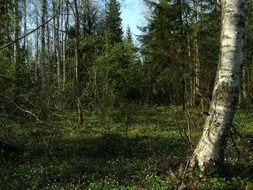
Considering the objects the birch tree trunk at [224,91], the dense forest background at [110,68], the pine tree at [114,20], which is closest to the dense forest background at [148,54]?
the dense forest background at [110,68]

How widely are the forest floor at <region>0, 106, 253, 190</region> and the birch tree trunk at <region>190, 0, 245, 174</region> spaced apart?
39 cm

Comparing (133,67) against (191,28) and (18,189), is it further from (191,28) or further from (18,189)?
(18,189)

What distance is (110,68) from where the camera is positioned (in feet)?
122

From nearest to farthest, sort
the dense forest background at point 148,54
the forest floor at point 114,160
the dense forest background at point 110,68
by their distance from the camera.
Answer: the forest floor at point 114,160 → the dense forest background at point 110,68 → the dense forest background at point 148,54

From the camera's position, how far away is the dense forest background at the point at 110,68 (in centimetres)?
1557

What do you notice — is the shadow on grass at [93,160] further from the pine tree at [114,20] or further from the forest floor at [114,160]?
the pine tree at [114,20]

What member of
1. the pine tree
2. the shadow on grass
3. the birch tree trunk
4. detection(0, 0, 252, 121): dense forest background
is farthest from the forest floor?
the pine tree

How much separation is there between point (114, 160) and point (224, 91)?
494 centimetres

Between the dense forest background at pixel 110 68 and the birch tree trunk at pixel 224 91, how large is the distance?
Answer: 158 cm

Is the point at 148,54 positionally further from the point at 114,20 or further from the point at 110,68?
the point at 114,20

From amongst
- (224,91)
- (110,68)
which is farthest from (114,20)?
(224,91)

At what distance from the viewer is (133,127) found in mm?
22688

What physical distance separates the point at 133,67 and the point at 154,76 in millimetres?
8579

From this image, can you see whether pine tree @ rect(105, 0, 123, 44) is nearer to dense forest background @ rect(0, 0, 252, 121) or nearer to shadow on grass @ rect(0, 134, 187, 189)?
dense forest background @ rect(0, 0, 252, 121)
